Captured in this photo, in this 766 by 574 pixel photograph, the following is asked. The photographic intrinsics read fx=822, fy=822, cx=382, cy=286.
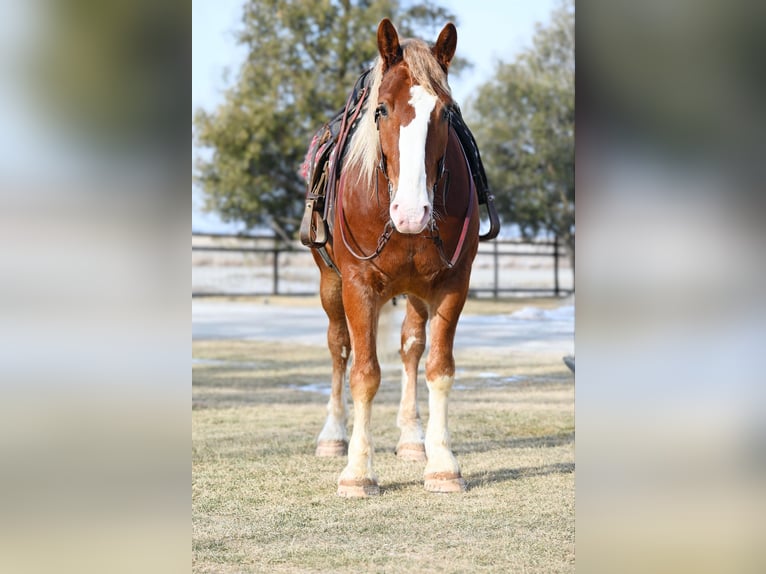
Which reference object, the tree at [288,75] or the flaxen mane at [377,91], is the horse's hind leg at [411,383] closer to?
the flaxen mane at [377,91]

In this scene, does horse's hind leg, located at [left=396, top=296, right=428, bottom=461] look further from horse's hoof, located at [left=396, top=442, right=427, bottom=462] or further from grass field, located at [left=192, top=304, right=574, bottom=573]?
grass field, located at [left=192, top=304, right=574, bottom=573]

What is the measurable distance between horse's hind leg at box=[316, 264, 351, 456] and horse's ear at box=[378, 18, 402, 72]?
6.49ft

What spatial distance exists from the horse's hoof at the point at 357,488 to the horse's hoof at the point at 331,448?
1075mm

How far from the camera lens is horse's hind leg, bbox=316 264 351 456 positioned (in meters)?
5.66

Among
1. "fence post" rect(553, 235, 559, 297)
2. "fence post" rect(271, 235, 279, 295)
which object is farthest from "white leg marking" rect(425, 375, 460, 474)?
"fence post" rect(553, 235, 559, 297)

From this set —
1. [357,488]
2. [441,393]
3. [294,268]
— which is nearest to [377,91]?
[441,393]

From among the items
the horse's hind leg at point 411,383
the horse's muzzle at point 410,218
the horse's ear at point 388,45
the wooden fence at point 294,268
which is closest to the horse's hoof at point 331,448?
the horse's hind leg at point 411,383

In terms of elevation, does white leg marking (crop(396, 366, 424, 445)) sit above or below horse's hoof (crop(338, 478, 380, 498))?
above

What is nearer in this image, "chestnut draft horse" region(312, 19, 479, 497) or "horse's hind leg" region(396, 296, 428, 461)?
"chestnut draft horse" region(312, 19, 479, 497)

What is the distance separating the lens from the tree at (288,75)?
18.7 m

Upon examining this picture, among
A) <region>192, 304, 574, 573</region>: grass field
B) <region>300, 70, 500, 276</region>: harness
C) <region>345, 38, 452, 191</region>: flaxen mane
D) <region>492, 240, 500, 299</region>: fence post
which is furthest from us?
<region>492, 240, 500, 299</region>: fence post

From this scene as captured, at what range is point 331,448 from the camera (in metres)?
5.64

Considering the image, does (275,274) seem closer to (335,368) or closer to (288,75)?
(288,75)

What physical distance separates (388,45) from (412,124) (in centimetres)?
51
